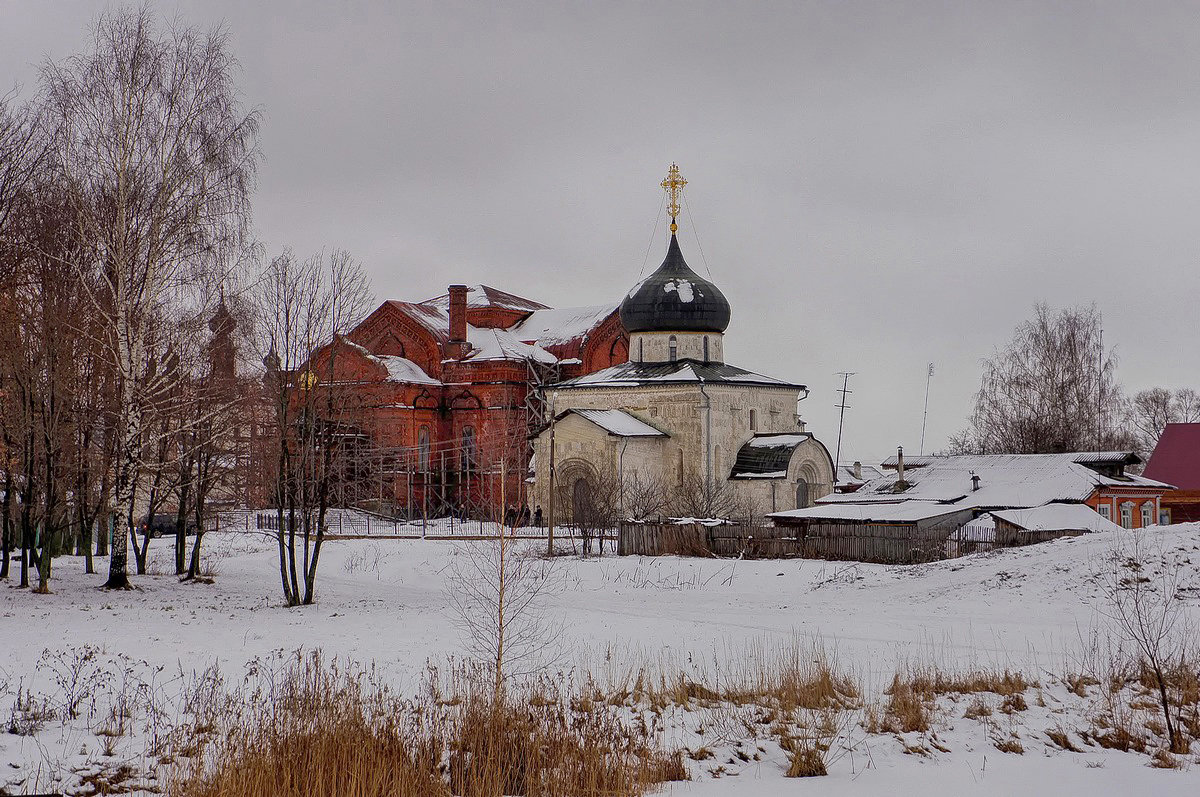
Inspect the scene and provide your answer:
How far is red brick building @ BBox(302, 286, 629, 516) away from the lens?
1740 inches

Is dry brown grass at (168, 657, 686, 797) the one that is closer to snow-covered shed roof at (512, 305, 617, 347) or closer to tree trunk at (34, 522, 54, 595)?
tree trunk at (34, 522, 54, 595)

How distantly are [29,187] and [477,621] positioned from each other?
10723mm

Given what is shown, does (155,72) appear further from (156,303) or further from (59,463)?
(59,463)

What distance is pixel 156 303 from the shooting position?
1922 cm

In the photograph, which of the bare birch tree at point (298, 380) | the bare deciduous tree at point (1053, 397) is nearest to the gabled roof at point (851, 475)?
the bare deciduous tree at point (1053, 397)

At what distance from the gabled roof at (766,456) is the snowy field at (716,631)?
1265 centimetres

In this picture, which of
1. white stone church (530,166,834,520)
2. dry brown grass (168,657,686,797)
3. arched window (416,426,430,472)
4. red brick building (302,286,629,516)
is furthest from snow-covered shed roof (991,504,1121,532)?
arched window (416,426,430,472)

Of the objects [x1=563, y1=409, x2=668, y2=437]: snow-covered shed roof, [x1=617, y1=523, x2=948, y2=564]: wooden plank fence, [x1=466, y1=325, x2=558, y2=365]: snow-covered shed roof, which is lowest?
[x1=617, y1=523, x2=948, y2=564]: wooden plank fence

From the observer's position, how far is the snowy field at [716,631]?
8953 mm

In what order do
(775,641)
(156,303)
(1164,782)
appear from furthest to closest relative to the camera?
(156,303) < (775,641) < (1164,782)

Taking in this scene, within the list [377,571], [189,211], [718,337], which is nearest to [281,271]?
[189,211]

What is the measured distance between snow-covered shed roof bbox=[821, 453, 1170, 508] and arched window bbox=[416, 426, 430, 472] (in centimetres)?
1686

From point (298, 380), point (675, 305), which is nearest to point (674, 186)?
point (675, 305)

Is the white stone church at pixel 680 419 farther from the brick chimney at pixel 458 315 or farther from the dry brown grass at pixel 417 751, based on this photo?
the dry brown grass at pixel 417 751
